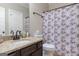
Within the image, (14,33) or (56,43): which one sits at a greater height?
(14,33)

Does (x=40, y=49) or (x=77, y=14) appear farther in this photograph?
(x=40, y=49)

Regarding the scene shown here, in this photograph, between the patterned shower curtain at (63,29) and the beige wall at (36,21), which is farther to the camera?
the beige wall at (36,21)

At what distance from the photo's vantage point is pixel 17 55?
5.09 ft

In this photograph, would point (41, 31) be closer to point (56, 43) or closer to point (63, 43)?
point (56, 43)

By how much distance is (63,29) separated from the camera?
2.53m

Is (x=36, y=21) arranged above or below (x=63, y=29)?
above

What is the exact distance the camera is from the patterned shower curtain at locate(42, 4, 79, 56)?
87.6 inches

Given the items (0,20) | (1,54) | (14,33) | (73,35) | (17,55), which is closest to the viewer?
(1,54)

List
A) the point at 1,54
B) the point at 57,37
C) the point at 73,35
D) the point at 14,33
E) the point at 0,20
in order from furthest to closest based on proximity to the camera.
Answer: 1. the point at 57,37
2. the point at 14,33
3. the point at 73,35
4. the point at 0,20
5. the point at 1,54

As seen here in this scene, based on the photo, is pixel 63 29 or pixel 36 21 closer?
pixel 63 29

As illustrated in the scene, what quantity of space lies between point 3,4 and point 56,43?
5.15ft

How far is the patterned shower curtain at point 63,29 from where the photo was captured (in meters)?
2.22

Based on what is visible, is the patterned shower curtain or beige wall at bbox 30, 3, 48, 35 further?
beige wall at bbox 30, 3, 48, 35

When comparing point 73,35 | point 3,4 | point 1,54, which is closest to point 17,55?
point 1,54
